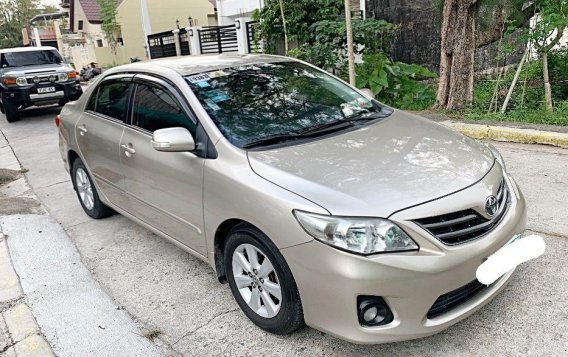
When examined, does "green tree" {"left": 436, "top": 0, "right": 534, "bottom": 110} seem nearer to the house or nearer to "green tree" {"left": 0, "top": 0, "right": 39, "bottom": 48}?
the house

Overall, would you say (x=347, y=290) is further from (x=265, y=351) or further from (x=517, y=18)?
(x=517, y=18)

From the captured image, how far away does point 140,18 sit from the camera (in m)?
28.7

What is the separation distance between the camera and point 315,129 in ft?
10.1

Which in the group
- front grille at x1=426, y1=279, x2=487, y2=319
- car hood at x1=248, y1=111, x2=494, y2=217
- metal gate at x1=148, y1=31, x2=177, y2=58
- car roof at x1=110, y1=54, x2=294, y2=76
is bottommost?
front grille at x1=426, y1=279, x2=487, y2=319

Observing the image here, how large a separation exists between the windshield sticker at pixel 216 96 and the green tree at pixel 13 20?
52.3 metres

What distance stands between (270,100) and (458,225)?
Answer: 159 cm

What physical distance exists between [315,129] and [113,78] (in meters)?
2.08

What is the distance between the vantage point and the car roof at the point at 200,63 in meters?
3.51

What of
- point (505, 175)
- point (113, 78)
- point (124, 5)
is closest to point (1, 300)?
point (113, 78)

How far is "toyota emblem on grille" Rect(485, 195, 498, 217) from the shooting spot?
7.96ft

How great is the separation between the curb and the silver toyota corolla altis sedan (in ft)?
9.10

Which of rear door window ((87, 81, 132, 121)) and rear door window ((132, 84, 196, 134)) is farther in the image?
rear door window ((87, 81, 132, 121))

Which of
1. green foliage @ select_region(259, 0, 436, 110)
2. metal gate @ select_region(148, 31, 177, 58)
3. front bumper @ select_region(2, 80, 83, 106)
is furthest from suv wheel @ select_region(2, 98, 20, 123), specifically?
metal gate @ select_region(148, 31, 177, 58)

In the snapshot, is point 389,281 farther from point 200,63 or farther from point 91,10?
point 91,10
